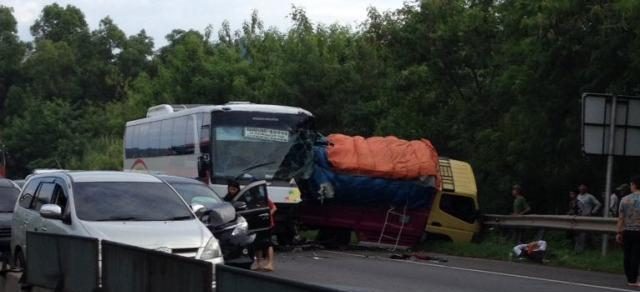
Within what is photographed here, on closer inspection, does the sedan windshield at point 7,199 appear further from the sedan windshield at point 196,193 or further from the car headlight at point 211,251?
the car headlight at point 211,251

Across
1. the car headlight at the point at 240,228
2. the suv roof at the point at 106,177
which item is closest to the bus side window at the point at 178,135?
the car headlight at the point at 240,228

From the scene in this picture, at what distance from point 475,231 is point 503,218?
4.04 feet

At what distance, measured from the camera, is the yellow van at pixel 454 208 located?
26562mm

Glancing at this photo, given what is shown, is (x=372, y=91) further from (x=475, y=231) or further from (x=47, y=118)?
(x=47, y=118)

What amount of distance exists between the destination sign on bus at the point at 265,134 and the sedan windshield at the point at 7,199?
5878mm

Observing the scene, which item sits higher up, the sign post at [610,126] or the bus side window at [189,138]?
the sign post at [610,126]

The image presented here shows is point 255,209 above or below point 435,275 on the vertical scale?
above

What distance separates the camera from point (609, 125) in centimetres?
2102

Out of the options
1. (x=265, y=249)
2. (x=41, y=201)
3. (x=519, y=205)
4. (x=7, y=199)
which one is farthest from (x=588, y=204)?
(x=41, y=201)

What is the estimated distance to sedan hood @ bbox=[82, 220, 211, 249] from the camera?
1310 centimetres

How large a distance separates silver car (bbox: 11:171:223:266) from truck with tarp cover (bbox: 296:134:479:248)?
1088cm

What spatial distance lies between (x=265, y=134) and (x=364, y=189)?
2571 mm

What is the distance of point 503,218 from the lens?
26.1 meters

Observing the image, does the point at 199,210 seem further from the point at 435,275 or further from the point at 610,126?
the point at 610,126
